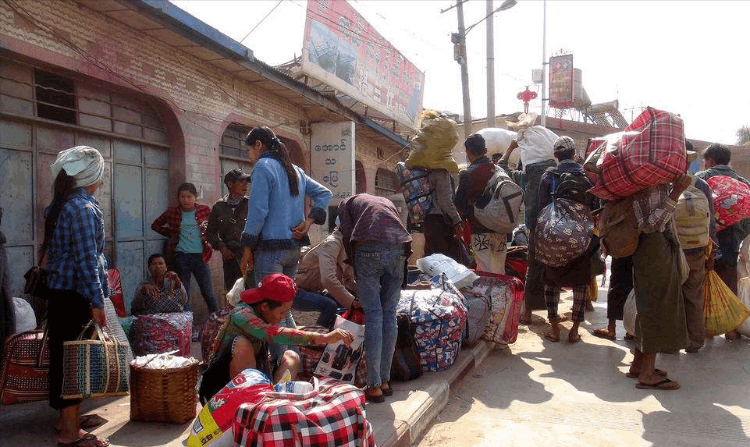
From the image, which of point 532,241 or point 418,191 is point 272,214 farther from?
point 532,241

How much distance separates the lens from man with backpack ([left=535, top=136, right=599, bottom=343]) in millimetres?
5363

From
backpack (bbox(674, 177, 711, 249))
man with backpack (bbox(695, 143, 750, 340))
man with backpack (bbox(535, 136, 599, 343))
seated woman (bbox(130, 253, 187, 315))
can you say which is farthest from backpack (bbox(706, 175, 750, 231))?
seated woman (bbox(130, 253, 187, 315))

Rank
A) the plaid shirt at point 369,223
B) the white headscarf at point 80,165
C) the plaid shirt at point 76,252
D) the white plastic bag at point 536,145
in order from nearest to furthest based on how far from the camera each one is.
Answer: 1. the plaid shirt at point 76,252
2. the white headscarf at point 80,165
3. the plaid shirt at point 369,223
4. the white plastic bag at point 536,145

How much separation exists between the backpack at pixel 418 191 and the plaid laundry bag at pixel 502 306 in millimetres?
918

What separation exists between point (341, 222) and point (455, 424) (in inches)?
62.3

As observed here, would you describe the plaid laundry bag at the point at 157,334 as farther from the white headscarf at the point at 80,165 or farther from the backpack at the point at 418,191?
the backpack at the point at 418,191

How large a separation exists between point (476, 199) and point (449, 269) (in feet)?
3.79

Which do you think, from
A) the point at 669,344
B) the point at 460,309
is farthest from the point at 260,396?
the point at 669,344

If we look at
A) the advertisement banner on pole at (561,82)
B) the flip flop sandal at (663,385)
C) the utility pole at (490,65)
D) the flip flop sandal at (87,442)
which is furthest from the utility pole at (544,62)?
the flip flop sandal at (87,442)

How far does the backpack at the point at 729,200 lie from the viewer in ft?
18.2

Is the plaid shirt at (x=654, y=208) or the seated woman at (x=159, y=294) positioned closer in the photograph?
the plaid shirt at (x=654, y=208)

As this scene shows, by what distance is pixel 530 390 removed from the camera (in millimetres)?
4371

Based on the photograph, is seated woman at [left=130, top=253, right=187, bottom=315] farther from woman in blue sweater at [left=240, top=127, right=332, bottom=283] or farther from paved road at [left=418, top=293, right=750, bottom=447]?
paved road at [left=418, top=293, right=750, bottom=447]

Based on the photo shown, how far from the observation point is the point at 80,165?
124 inches
